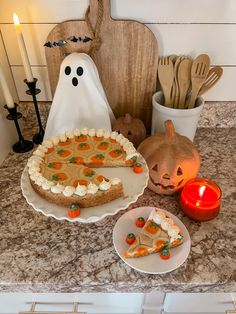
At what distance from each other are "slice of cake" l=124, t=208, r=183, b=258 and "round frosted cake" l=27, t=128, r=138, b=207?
91 millimetres

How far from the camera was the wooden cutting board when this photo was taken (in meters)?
0.72

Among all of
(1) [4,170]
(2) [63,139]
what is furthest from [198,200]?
(1) [4,170]

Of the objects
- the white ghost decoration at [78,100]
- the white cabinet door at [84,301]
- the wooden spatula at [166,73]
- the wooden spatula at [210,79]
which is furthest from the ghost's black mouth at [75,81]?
the white cabinet door at [84,301]

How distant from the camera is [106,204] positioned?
1.89ft

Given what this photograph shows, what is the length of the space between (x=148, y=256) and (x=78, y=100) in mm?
438

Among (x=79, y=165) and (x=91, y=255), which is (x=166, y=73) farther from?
(x=91, y=255)

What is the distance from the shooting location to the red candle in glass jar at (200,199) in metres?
0.60

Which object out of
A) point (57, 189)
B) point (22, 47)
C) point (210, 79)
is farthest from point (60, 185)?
point (210, 79)

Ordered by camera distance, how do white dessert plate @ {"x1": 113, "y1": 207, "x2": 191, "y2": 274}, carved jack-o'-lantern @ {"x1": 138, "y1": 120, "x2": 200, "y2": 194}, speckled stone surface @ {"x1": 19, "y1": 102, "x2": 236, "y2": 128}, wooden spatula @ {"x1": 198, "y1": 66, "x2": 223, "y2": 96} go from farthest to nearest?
speckled stone surface @ {"x1": 19, "y1": 102, "x2": 236, "y2": 128}, wooden spatula @ {"x1": 198, "y1": 66, "x2": 223, "y2": 96}, carved jack-o'-lantern @ {"x1": 138, "y1": 120, "x2": 200, "y2": 194}, white dessert plate @ {"x1": 113, "y1": 207, "x2": 191, "y2": 274}

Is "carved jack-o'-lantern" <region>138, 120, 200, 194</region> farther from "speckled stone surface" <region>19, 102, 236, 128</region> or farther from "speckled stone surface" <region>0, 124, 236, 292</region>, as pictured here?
"speckled stone surface" <region>19, 102, 236, 128</region>


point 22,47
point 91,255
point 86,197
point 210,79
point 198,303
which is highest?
point 22,47

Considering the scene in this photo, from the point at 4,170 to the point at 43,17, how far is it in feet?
1.39

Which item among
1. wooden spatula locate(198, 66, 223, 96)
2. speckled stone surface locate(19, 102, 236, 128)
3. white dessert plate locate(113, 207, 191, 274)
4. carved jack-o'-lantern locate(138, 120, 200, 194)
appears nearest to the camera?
white dessert plate locate(113, 207, 191, 274)

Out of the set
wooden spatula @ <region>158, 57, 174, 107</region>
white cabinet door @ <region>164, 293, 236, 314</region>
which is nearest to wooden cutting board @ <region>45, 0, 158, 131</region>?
wooden spatula @ <region>158, 57, 174, 107</region>
